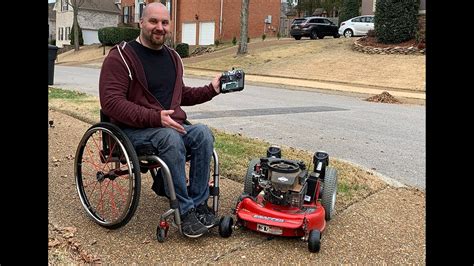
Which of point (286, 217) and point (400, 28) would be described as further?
point (400, 28)

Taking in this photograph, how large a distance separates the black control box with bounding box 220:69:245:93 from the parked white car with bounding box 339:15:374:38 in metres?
31.7

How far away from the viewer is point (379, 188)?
4602mm

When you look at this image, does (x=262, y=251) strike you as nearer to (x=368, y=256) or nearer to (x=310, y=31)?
(x=368, y=256)

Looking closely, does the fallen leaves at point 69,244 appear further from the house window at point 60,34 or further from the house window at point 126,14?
the house window at point 60,34

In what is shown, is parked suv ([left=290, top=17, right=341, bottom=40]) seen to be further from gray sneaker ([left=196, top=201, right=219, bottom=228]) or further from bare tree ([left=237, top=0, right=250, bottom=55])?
gray sneaker ([left=196, top=201, right=219, bottom=228])

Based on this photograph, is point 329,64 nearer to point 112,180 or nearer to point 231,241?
point 112,180

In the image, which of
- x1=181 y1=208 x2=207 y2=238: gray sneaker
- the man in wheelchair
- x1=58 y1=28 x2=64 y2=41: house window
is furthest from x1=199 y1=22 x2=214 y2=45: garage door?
x1=181 y1=208 x2=207 y2=238: gray sneaker

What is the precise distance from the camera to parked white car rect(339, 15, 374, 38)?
33.6m

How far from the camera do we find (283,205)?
324cm

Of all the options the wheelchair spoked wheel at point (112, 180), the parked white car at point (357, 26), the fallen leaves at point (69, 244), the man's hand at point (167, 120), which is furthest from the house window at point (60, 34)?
the man's hand at point (167, 120)

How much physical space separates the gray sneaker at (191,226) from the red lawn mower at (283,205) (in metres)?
0.16

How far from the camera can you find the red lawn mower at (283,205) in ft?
10.2
